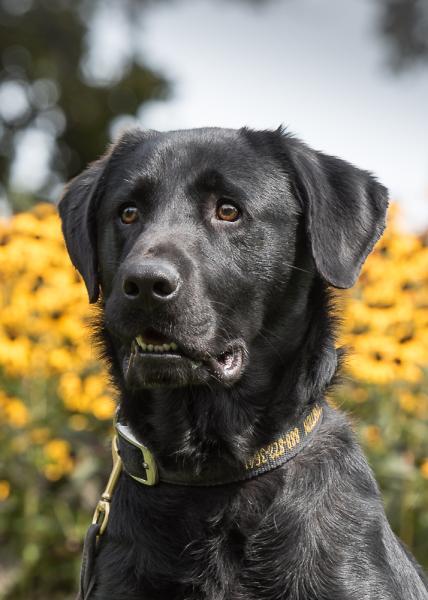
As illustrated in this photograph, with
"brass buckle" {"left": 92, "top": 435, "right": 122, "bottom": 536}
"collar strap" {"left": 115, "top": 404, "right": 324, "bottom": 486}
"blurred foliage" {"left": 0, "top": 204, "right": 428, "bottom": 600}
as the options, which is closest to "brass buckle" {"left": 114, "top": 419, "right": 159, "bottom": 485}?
"collar strap" {"left": 115, "top": 404, "right": 324, "bottom": 486}

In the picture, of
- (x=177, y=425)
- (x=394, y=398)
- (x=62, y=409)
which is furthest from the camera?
(x=62, y=409)

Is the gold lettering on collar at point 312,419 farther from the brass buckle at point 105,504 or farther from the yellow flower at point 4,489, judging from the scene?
the yellow flower at point 4,489

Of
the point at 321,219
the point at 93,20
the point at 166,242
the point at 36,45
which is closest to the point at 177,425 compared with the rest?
the point at 166,242

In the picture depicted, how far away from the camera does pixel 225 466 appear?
2992mm

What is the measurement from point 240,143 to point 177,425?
3.39 ft

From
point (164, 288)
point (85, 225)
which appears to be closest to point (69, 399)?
point (85, 225)

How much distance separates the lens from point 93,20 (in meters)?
23.6

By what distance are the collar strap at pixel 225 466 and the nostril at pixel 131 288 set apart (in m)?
0.56

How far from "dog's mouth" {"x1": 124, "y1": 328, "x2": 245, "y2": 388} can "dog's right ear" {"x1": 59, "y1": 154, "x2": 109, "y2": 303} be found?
18.3 inches

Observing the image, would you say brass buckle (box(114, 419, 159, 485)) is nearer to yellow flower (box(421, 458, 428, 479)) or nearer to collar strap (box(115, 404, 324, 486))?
collar strap (box(115, 404, 324, 486))

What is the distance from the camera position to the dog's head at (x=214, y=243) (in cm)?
280

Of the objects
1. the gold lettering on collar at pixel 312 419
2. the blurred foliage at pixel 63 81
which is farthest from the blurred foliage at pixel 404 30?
the gold lettering on collar at pixel 312 419

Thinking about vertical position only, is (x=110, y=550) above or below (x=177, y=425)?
below

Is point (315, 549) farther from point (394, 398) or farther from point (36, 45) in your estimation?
point (36, 45)
